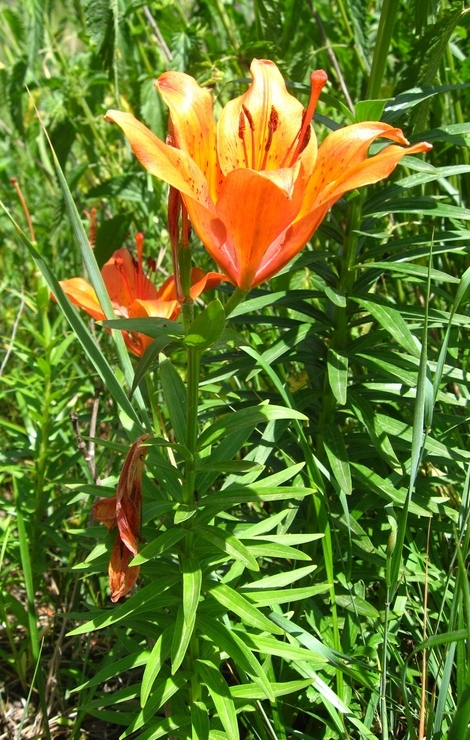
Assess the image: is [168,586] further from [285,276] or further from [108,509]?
[285,276]

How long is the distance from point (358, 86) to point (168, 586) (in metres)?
1.57

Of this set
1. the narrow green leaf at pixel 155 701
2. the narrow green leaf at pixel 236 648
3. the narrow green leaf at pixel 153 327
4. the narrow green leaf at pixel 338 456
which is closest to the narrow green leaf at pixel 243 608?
the narrow green leaf at pixel 236 648

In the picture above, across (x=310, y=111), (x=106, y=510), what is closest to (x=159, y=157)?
(x=310, y=111)

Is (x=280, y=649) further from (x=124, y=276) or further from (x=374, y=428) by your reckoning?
(x=124, y=276)

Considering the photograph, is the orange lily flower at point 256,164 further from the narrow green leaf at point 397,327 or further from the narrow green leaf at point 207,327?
the narrow green leaf at point 397,327

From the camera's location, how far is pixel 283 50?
1844mm

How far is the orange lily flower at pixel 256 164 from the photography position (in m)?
0.79

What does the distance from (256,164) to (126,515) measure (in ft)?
1.55

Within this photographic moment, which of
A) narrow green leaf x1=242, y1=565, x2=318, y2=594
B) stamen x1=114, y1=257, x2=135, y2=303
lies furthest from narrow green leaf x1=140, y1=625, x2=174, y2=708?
stamen x1=114, y1=257, x2=135, y2=303

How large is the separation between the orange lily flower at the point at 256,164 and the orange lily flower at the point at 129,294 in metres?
0.35

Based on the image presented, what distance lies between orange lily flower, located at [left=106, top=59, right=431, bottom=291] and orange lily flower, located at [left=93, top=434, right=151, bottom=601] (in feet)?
0.81

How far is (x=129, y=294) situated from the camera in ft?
4.76

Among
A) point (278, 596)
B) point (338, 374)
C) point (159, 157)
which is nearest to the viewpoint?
point (159, 157)

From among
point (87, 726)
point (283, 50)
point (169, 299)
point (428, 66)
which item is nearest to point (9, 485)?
point (87, 726)
